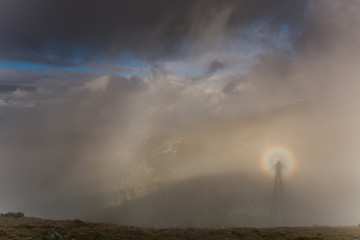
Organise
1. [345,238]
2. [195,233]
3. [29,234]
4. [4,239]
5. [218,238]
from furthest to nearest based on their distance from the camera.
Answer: [195,233], [218,238], [345,238], [29,234], [4,239]

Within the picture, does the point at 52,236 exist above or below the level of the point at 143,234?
above

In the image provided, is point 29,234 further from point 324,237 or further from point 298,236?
point 324,237

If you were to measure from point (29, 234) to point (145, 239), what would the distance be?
18452 mm

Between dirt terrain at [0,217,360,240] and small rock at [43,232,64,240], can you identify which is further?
dirt terrain at [0,217,360,240]

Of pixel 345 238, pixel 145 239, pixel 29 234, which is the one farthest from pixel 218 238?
pixel 29 234

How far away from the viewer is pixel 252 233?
4309cm

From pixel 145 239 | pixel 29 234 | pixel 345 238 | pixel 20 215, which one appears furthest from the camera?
pixel 20 215

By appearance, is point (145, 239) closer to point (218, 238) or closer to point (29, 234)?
point (218, 238)

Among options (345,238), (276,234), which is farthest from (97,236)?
(345,238)

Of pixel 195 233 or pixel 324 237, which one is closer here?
pixel 324 237

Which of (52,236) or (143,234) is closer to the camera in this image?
(52,236)

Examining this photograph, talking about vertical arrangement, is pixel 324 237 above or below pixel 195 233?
above

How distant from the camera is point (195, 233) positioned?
45.1 metres

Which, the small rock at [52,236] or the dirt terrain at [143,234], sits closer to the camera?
the small rock at [52,236]
